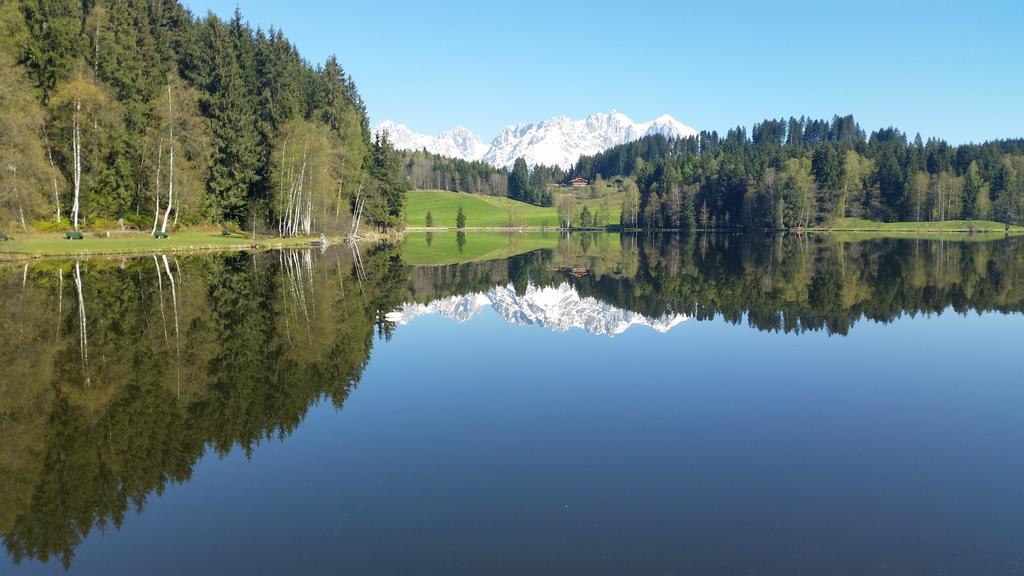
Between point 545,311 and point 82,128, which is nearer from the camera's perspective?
point 545,311

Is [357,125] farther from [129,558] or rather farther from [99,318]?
[129,558]

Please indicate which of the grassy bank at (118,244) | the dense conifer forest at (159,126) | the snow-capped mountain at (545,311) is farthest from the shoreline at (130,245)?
the snow-capped mountain at (545,311)

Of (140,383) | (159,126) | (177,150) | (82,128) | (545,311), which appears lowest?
(140,383)

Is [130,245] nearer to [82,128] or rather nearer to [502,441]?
[82,128]

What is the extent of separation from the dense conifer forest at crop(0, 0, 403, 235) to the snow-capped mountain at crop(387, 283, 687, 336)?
29274 millimetres

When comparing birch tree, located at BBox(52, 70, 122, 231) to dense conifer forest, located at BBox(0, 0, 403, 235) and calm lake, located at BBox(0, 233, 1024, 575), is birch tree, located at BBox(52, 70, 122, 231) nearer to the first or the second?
dense conifer forest, located at BBox(0, 0, 403, 235)

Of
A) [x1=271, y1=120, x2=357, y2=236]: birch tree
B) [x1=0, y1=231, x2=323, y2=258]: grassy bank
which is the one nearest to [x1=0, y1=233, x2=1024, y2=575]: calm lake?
[x1=0, y1=231, x2=323, y2=258]: grassy bank

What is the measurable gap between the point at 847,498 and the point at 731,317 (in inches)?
718

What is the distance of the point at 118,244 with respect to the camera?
172ft

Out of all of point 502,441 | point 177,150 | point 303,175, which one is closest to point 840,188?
point 303,175

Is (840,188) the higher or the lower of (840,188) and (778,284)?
the higher

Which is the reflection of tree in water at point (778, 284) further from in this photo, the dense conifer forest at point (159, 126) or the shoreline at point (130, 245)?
the dense conifer forest at point (159, 126)

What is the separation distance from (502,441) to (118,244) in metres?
51.4

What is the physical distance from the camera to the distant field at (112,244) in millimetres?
47031
